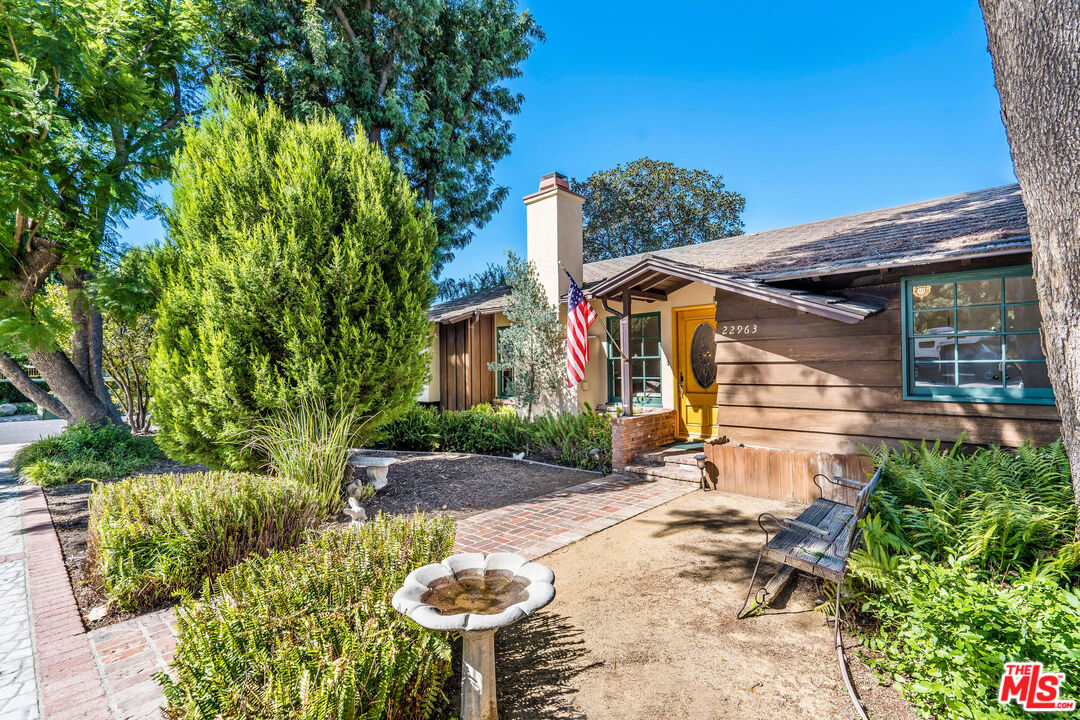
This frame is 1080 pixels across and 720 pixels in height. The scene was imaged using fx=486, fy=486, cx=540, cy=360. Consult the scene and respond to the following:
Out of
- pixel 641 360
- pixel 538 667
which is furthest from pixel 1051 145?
pixel 641 360

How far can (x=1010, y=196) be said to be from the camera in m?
7.20

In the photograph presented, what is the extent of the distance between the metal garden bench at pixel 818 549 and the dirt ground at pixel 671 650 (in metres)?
0.12

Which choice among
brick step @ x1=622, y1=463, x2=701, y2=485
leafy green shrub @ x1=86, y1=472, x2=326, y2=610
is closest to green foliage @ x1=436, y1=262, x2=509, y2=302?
brick step @ x1=622, y1=463, x2=701, y2=485

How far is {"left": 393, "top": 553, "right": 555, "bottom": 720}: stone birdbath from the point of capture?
214cm

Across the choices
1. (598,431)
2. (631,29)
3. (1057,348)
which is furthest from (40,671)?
(631,29)

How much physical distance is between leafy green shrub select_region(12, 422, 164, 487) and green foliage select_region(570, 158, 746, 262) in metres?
22.0

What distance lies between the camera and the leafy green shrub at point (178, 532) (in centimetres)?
385

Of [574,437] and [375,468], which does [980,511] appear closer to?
[574,437]

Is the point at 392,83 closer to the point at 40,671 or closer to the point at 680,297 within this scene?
the point at 680,297

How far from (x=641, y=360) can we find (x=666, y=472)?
9.58 ft

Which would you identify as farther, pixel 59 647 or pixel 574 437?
pixel 574 437

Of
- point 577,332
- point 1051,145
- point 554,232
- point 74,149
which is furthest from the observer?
point 554,232

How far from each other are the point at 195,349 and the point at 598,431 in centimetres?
633

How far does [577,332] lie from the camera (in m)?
9.17
